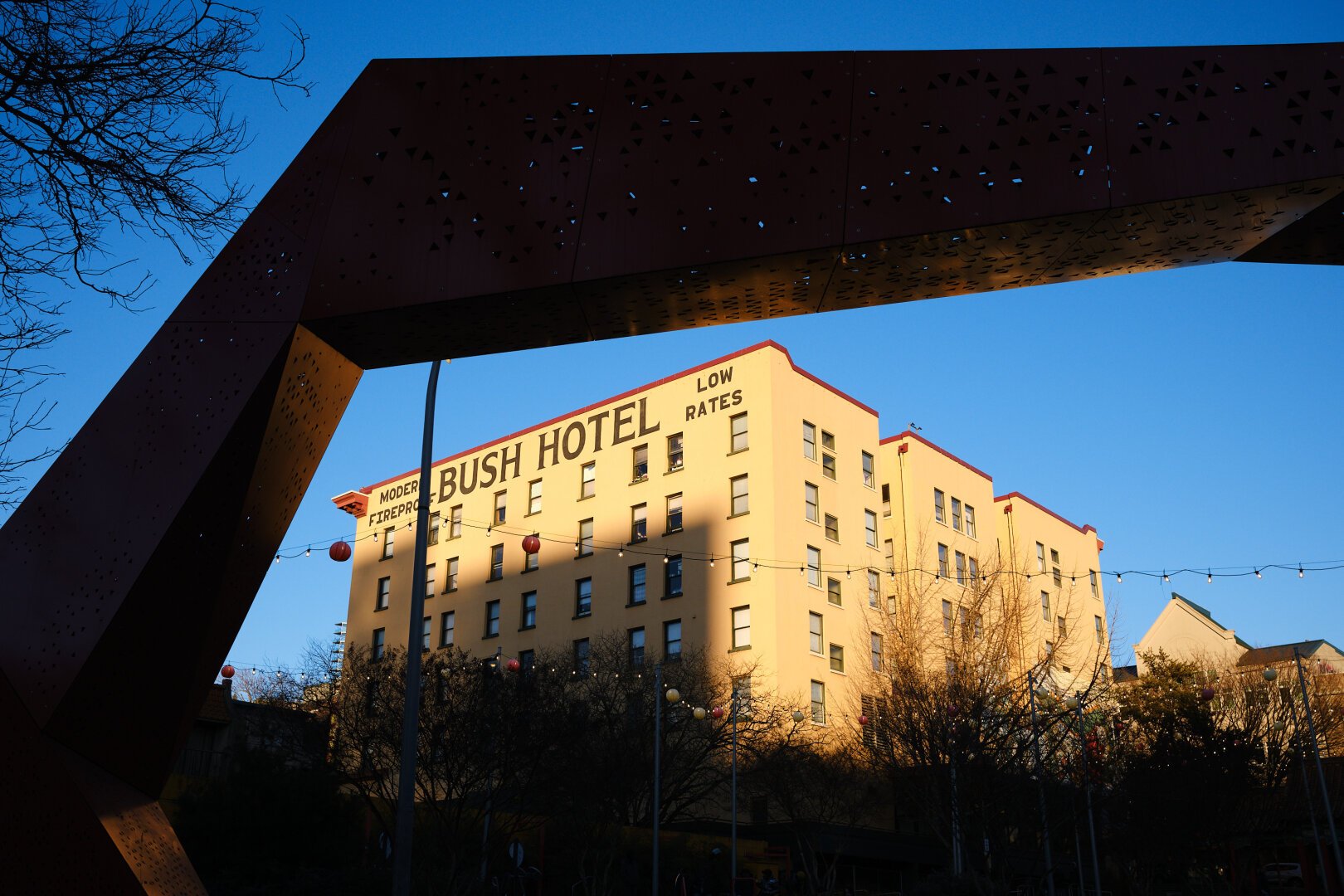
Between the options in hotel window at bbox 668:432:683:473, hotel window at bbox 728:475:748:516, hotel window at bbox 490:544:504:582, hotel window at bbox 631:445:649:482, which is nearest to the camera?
hotel window at bbox 728:475:748:516

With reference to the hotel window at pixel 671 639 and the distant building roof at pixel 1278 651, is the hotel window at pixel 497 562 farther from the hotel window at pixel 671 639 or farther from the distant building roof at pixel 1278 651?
the distant building roof at pixel 1278 651

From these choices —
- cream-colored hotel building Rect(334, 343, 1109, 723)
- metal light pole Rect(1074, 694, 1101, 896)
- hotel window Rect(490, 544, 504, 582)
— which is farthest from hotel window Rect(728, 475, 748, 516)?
metal light pole Rect(1074, 694, 1101, 896)

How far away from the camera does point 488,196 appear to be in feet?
22.8

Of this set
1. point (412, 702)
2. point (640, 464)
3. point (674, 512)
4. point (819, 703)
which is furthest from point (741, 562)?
point (412, 702)

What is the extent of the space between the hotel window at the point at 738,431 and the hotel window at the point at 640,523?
16.3 feet

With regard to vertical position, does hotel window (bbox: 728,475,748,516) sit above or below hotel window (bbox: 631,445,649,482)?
below

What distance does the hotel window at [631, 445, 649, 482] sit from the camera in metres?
50.1

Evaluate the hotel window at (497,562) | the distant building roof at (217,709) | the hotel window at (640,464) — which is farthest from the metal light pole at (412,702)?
the hotel window at (497,562)

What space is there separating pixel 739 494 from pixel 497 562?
564 inches

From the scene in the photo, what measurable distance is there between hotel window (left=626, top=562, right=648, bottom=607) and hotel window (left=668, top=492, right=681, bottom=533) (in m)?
2.03

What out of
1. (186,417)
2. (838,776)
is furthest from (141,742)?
(838,776)

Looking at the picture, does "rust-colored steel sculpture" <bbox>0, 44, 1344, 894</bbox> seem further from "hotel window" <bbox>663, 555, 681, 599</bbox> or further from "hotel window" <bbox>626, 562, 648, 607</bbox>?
"hotel window" <bbox>626, 562, 648, 607</bbox>

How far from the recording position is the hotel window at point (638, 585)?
157 feet

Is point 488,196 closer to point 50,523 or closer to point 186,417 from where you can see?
point 186,417
